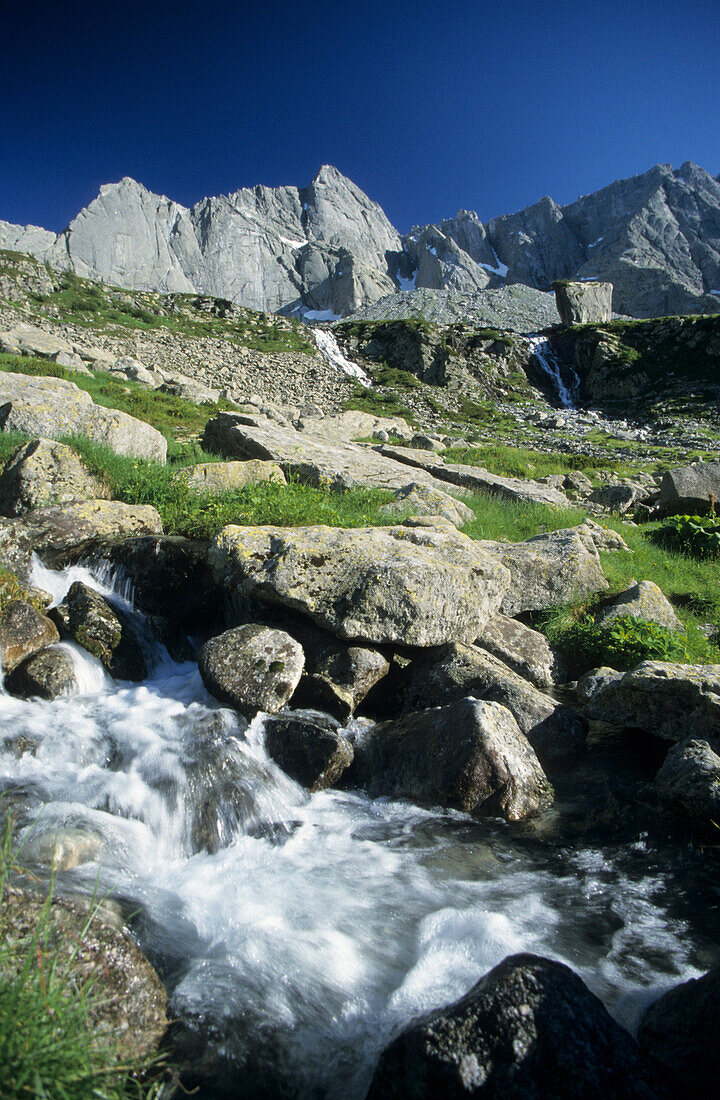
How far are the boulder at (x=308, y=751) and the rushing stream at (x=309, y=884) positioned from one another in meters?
0.11

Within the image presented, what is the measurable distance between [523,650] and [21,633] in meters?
5.72

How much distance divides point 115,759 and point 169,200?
21992 cm

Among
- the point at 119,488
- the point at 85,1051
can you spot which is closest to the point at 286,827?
the point at 85,1051

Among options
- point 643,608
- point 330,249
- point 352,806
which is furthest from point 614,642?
point 330,249

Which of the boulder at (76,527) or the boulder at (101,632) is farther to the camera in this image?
the boulder at (76,527)

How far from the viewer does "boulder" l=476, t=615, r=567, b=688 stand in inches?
265

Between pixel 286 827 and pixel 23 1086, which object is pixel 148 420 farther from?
pixel 23 1086

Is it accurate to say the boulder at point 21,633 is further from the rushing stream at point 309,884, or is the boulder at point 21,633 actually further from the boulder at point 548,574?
the boulder at point 548,574

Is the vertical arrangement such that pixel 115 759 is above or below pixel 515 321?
below

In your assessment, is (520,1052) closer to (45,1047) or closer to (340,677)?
(45,1047)

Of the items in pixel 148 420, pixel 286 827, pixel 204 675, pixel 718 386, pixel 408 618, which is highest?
pixel 718 386

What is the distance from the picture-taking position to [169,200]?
181500mm

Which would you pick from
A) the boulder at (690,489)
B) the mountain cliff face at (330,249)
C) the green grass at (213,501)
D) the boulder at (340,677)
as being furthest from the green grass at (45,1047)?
the mountain cliff face at (330,249)

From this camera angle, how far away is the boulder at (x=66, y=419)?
31.9 ft
